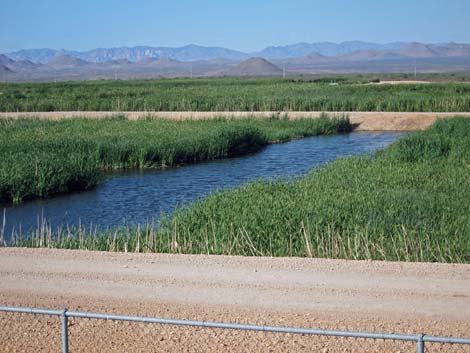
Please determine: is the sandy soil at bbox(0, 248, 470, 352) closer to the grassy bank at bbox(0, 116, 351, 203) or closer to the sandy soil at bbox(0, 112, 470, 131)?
the grassy bank at bbox(0, 116, 351, 203)

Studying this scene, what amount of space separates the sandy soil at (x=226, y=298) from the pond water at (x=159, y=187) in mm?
5407

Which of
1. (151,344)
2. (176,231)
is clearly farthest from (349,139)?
(151,344)

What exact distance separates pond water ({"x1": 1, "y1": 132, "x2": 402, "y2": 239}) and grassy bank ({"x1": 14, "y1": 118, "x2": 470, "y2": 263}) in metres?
2.38

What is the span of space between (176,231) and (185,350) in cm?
538

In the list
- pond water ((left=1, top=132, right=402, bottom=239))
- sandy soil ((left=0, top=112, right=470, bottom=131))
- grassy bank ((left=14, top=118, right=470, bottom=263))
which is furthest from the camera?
sandy soil ((left=0, top=112, right=470, bottom=131))

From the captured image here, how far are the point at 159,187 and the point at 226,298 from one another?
12716mm

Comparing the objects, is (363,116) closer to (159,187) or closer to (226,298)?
(159,187)

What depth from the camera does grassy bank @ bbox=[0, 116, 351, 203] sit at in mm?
20766

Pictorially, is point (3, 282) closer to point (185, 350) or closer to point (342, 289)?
point (185, 350)

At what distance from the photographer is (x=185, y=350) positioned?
8.15 metres

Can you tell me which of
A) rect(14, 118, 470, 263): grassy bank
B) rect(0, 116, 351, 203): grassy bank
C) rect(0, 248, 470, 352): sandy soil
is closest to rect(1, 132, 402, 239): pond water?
rect(0, 116, 351, 203): grassy bank

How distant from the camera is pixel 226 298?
9.45 meters

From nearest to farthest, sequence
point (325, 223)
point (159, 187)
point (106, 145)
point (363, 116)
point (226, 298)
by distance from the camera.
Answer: point (226, 298), point (325, 223), point (159, 187), point (106, 145), point (363, 116)

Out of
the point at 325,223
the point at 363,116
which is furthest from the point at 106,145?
the point at 363,116
